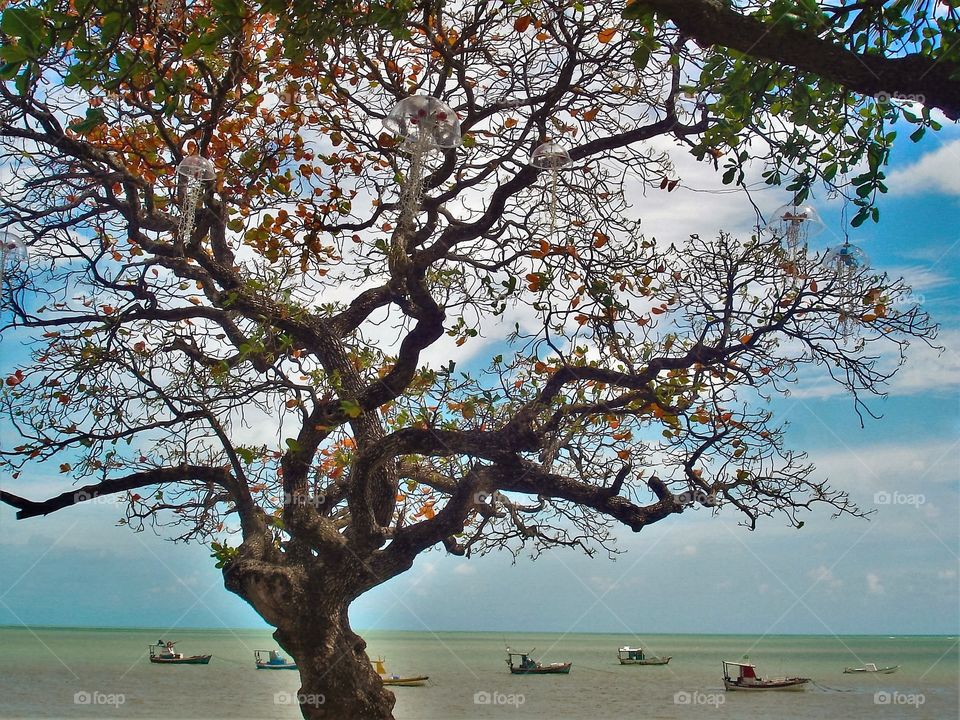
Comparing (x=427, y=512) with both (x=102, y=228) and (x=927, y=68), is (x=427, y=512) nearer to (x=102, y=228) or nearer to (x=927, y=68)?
(x=102, y=228)

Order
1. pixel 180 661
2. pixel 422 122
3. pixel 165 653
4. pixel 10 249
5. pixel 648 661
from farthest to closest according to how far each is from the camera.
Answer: pixel 648 661 → pixel 165 653 → pixel 180 661 → pixel 10 249 → pixel 422 122

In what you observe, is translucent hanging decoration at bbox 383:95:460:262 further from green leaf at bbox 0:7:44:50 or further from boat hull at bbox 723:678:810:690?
boat hull at bbox 723:678:810:690

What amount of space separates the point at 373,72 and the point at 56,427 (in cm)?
354

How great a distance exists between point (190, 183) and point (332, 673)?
3.42 meters

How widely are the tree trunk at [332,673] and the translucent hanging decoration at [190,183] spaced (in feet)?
9.10

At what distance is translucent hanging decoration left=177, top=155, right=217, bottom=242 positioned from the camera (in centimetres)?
494

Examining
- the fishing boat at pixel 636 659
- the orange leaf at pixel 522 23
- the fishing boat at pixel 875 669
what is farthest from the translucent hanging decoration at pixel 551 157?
the fishing boat at pixel 875 669

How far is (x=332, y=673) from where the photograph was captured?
17.7 feet

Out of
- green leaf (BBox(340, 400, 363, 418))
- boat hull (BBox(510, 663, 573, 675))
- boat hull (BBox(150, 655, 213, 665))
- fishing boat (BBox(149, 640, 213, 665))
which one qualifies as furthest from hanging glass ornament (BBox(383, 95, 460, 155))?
boat hull (BBox(150, 655, 213, 665))

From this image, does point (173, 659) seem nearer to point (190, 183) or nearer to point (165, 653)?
point (165, 653)

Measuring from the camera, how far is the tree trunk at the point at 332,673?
211 inches

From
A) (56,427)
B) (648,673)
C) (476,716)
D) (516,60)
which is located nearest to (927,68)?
(516,60)

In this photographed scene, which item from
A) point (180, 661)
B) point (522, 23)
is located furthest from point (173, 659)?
point (522, 23)

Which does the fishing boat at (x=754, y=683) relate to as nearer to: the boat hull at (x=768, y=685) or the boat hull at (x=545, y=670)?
the boat hull at (x=768, y=685)
